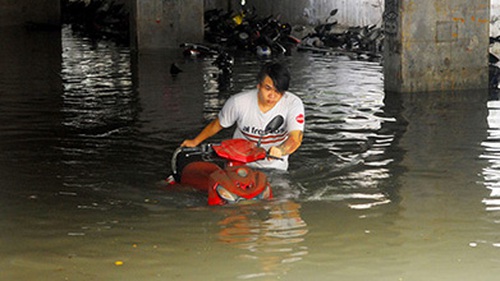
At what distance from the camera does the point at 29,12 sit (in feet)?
120

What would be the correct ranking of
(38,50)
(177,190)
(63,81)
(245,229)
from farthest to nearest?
Answer: (38,50) → (63,81) → (177,190) → (245,229)

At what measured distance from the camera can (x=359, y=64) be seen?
67.1 ft

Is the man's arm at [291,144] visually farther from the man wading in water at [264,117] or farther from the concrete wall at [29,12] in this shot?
the concrete wall at [29,12]

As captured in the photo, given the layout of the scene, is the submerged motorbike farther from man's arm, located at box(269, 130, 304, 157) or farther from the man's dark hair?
the man's dark hair

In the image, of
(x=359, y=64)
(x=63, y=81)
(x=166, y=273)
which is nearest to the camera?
(x=166, y=273)

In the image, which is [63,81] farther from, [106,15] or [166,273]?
[106,15]

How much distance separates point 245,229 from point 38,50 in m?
19.5

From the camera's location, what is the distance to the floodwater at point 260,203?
5668 mm

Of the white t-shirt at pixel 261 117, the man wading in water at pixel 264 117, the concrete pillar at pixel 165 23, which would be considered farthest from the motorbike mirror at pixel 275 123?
the concrete pillar at pixel 165 23

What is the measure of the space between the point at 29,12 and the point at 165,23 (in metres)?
12.9

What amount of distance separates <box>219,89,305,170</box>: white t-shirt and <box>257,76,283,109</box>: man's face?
0.47 ft

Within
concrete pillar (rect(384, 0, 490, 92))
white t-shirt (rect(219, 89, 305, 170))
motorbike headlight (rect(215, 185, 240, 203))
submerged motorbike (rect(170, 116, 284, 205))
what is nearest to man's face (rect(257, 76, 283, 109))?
white t-shirt (rect(219, 89, 305, 170))

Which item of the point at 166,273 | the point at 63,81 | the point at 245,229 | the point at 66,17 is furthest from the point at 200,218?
the point at 66,17

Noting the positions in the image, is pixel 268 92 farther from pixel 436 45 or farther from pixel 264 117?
pixel 436 45
